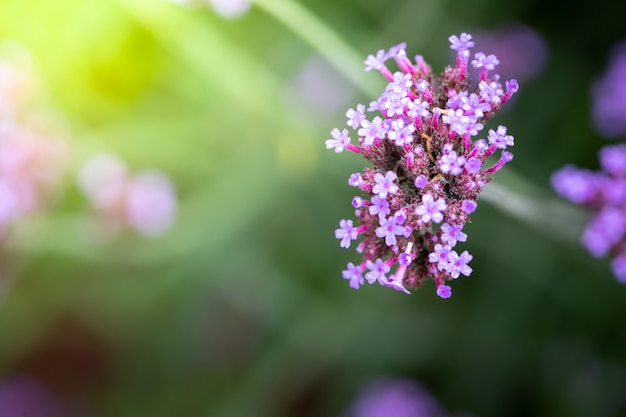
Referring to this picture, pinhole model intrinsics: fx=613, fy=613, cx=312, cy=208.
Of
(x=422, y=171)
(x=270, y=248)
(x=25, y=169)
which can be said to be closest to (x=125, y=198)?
(x=25, y=169)

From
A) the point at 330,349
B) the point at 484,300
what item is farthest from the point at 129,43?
the point at 484,300

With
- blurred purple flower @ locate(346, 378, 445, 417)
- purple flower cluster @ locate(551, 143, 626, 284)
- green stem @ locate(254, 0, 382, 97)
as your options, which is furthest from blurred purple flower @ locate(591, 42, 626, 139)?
blurred purple flower @ locate(346, 378, 445, 417)

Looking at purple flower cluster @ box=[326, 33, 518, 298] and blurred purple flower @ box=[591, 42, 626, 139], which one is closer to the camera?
purple flower cluster @ box=[326, 33, 518, 298]

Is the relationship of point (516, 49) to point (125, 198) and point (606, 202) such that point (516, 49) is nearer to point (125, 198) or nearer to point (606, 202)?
point (606, 202)

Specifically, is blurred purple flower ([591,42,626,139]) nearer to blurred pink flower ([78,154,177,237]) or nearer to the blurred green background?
the blurred green background

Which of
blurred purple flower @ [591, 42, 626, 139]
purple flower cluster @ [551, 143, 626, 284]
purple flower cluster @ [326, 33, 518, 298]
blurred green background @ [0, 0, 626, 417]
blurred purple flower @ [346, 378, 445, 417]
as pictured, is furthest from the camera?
blurred purple flower @ [346, 378, 445, 417]

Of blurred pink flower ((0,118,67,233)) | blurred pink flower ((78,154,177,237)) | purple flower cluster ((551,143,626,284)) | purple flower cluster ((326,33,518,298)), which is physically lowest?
blurred pink flower ((0,118,67,233))

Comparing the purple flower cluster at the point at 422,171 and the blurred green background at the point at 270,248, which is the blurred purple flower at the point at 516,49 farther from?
the purple flower cluster at the point at 422,171

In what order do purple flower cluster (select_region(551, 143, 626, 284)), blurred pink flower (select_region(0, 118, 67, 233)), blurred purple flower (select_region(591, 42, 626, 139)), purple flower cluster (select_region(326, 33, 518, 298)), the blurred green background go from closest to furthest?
purple flower cluster (select_region(326, 33, 518, 298)) → purple flower cluster (select_region(551, 143, 626, 284)) → blurred pink flower (select_region(0, 118, 67, 233)) → blurred purple flower (select_region(591, 42, 626, 139)) → the blurred green background
